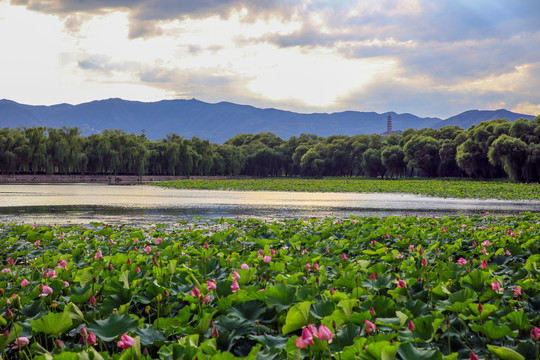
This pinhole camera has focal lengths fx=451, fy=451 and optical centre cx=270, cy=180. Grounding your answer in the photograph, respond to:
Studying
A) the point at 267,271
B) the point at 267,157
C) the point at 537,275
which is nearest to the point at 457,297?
the point at 537,275

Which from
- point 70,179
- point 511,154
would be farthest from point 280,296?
point 70,179

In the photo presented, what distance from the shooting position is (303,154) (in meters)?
103

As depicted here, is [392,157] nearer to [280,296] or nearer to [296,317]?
[280,296]

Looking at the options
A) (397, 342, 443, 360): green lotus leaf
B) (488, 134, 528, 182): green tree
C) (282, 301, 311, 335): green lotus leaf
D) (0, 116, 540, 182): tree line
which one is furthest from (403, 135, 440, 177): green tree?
(397, 342, 443, 360): green lotus leaf

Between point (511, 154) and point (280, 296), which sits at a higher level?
point (511, 154)

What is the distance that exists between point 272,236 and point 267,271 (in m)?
3.55

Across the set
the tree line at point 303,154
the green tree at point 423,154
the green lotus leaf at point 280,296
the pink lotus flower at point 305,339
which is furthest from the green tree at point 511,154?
the pink lotus flower at point 305,339

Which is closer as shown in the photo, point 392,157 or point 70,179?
point 70,179

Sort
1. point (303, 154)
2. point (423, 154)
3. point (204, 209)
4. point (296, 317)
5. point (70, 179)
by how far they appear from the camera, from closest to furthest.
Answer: point (296, 317) → point (204, 209) → point (70, 179) → point (423, 154) → point (303, 154)

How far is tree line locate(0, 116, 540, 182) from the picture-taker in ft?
180

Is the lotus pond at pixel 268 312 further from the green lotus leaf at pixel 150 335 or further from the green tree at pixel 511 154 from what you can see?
the green tree at pixel 511 154

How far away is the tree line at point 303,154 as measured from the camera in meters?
54.9

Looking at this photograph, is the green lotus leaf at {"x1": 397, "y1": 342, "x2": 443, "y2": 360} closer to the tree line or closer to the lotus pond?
the lotus pond

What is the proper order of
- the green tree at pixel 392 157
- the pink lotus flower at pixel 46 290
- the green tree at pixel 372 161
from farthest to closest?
the green tree at pixel 372 161 → the green tree at pixel 392 157 → the pink lotus flower at pixel 46 290
